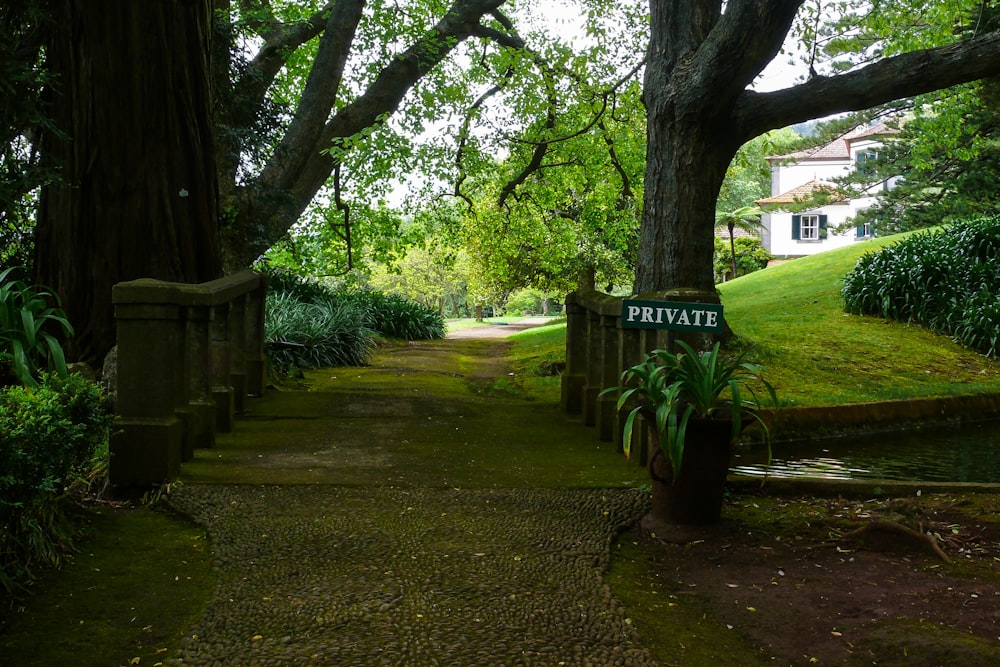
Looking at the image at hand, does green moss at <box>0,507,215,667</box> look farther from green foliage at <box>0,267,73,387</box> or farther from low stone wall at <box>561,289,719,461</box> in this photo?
low stone wall at <box>561,289,719,461</box>

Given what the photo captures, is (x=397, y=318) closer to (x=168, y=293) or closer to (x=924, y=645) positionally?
(x=168, y=293)

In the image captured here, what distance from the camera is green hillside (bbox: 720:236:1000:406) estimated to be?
10.4 metres

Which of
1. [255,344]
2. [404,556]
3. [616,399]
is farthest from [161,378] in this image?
[255,344]

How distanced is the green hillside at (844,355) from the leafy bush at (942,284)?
1.11ft

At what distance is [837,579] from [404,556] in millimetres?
2025

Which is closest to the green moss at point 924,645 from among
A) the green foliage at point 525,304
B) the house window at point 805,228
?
the house window at point 805,228

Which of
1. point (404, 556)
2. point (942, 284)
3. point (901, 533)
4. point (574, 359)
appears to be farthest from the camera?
point (942, 284)

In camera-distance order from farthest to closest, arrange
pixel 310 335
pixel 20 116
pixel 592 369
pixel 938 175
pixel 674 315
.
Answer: pixel 938 175 < pixel 310 335 < pixel 592 369 < pixel 20 116 < pixel 674 315

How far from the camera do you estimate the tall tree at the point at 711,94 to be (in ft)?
26.3

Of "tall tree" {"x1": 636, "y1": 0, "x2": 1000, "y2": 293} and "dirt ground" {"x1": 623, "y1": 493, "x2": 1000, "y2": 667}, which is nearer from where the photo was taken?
"dirt ground" {"x1": 623, "y1": 493, "x2": 1000, "y2": 667}

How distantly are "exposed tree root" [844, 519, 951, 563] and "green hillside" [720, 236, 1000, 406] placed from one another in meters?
4.59

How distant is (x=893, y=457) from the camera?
777cm

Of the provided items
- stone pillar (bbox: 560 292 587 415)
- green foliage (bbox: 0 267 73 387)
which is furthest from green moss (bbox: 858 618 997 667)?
stone pillar (bbox: 560 292 587 415)

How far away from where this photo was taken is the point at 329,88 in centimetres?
1178
